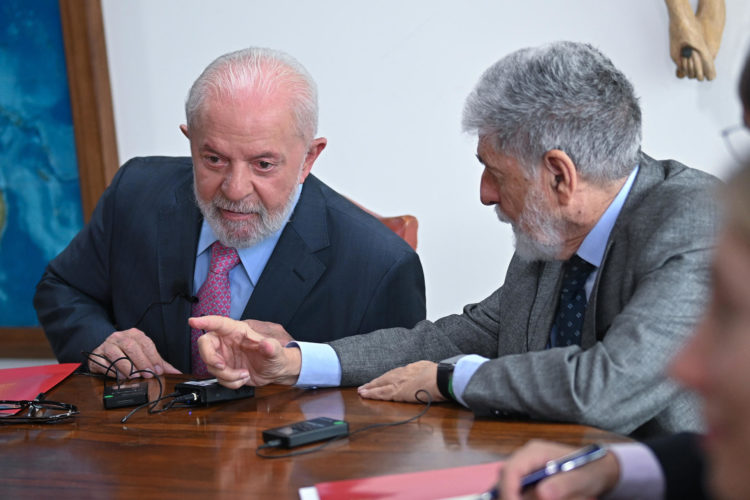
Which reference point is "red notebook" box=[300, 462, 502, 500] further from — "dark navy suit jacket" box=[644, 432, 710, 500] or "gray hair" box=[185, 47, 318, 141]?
"gray hair" box=[185, 47, 318, 141]

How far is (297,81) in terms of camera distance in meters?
2.43

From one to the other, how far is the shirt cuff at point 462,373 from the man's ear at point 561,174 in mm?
454

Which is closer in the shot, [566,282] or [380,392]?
[380,392]

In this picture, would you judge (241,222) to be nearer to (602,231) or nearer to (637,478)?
(602,231)

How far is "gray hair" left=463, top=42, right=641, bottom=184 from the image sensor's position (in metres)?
1.86

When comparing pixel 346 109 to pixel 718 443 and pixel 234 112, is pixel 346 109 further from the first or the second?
pixel 718 443

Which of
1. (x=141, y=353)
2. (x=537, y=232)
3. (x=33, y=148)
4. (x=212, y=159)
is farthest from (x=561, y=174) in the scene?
(x=33, y=148)

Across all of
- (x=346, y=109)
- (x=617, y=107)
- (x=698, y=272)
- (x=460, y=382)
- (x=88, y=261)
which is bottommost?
(x=460, y=382)

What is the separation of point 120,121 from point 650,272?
3.05m

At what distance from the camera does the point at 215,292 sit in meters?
2.43

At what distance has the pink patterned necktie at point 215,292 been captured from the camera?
242 cm

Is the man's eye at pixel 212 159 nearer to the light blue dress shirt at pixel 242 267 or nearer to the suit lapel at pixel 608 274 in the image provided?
the light blue dress shirt at pixel 242 267

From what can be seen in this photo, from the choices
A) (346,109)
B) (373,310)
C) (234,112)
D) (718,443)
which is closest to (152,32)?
(346,109)

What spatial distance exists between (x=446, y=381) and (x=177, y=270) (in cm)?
109
